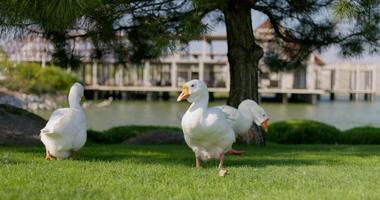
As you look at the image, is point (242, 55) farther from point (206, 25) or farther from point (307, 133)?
point (307, 133)

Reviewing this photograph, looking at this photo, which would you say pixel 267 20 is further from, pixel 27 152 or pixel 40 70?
pixel 40 70

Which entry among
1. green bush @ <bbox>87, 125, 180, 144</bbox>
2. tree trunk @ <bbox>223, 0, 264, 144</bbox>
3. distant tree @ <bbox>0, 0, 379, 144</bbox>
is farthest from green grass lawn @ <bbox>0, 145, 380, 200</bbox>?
green bush @ <bbox>87, 125, 180, 144</bbox>

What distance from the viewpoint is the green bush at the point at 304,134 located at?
38.3ft

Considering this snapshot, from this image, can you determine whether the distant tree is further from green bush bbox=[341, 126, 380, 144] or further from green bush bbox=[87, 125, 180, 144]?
green bush bbox=[341, 126, 380, 144]

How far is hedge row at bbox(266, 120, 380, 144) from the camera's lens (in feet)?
37.6

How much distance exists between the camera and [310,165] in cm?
546

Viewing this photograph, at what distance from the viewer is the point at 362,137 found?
37.7 ft

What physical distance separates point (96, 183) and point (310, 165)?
2193 millimetres

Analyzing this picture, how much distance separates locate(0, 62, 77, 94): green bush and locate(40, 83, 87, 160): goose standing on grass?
26.3 m

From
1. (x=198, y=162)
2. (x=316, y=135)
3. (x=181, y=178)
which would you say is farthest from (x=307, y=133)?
(x=181, y=178)

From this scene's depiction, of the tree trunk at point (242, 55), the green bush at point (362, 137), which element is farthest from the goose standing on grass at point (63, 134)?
the green bush at point (362, 137)

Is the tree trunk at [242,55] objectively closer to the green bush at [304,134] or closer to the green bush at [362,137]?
the green bush at [304,134]

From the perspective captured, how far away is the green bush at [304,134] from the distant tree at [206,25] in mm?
1993

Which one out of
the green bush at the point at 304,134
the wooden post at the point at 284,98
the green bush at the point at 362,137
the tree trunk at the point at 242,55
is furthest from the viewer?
the wooden post at the point at 284,98
